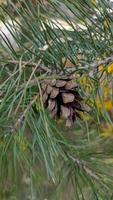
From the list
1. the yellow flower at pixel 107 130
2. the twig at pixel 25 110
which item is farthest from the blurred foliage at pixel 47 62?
the yellow flower at pixel 107 130

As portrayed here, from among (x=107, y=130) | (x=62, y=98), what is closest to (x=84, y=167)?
(x=62, y=98)

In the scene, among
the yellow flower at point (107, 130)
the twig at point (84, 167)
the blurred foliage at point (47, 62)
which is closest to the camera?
the blurred foliage at point (47, 62)

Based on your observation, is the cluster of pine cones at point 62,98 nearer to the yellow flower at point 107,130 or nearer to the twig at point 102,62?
the twig at point 102,62

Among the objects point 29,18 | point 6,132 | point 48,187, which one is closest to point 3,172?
point 6,132

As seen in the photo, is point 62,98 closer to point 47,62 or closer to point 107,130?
point 47,62

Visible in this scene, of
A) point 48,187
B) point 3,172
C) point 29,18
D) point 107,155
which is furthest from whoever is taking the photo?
point 48,187

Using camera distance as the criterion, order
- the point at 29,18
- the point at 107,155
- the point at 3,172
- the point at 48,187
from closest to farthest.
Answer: the point at 29,18 < the point at 3,172 < the point at 107,155 < the point at 48,187

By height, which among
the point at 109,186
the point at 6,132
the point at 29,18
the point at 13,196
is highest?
the point at 29,18

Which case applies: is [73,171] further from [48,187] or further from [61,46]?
[48,187]
